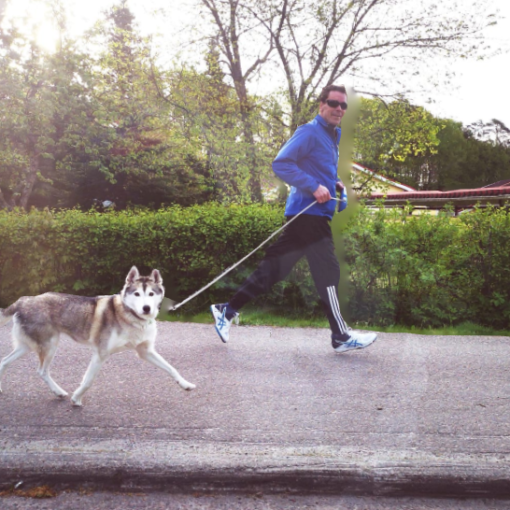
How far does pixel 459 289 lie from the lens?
714 centimetres

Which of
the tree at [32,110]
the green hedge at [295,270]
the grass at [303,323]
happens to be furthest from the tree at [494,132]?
the tree at [32,110]

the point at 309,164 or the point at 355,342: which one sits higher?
the point at 309,164

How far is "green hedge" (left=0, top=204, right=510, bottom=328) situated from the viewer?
22.8 feet

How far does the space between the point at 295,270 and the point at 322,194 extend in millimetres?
2548

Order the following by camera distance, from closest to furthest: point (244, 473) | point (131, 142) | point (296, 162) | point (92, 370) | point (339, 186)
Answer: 1. point (244, 473)
2. point (92, 370)
3. point (296, 162)
4. point (339, 186)
5. point (131, 142)

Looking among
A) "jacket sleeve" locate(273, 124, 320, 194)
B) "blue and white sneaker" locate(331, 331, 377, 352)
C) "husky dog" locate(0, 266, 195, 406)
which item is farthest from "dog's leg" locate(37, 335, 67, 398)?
"blue and white sneaker" locate(331, 331, 377, 352)

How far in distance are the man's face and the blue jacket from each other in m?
0.05

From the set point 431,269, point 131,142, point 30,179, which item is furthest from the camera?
point 131,142

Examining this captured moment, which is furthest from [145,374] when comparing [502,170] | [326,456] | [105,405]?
[502,170]

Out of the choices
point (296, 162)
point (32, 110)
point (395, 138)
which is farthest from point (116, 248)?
point (32, 110)

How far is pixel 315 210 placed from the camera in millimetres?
4891

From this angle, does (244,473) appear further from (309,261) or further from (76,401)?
(309,261)

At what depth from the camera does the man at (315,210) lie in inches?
189

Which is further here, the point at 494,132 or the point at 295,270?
the point at 494,132
